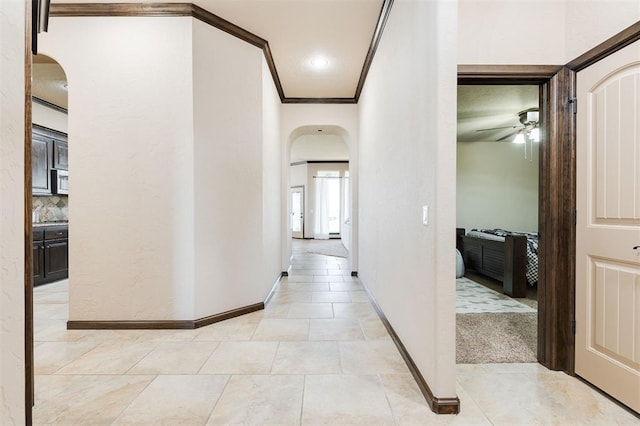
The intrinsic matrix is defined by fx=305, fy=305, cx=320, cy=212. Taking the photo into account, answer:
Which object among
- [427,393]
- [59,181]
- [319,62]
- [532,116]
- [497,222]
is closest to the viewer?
[427,393]

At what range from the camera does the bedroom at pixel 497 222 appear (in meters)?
2.73

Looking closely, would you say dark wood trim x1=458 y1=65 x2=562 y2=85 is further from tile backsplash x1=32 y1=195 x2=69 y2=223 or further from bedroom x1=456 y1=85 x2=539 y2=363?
tile backsplash x1=32 y1=195 x2=69 y2=223

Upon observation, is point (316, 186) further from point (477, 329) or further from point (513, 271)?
point (477, 329)

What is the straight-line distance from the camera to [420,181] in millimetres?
1936

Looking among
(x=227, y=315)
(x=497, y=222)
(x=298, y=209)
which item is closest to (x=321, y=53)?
(x=227, y=315)

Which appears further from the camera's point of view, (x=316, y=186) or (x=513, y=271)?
(x=316, y=186)

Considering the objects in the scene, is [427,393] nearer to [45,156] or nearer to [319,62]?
[319,62]

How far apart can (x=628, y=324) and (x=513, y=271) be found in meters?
2.32

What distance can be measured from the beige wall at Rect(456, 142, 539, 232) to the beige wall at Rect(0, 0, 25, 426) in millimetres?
7262

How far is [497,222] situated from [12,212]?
25.7 ft

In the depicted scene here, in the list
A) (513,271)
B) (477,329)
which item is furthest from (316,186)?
(477,329)

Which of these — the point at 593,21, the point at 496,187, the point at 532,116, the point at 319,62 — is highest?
the point at 319,62

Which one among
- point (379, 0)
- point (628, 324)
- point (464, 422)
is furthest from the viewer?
point (379, 0)

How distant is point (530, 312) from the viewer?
3.33 meters
